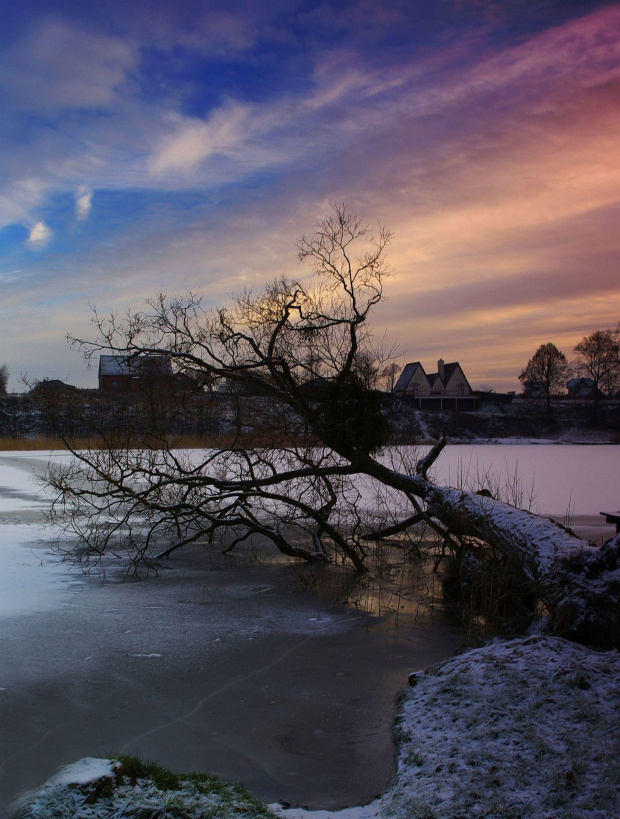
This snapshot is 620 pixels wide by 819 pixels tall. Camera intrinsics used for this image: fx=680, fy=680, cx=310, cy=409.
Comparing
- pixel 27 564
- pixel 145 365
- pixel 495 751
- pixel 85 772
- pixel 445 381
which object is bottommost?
pixel 27 564

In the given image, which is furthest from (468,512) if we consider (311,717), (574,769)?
(574,769)

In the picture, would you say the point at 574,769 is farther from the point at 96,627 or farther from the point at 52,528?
the point at 52,528

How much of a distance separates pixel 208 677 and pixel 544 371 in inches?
2696

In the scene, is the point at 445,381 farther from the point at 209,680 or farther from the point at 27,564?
the point at 209,680

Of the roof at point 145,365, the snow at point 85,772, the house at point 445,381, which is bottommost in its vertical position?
the snow at point 85,772

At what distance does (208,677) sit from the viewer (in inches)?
224

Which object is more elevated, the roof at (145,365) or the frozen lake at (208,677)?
the roof at (145,365)

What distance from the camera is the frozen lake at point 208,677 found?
4.19 m

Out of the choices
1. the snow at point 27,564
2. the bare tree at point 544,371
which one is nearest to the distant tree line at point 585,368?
the bare tree at point 544,371

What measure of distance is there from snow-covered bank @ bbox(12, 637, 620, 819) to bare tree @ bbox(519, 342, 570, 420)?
66.3 meters

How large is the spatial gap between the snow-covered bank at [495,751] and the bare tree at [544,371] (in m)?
66.3

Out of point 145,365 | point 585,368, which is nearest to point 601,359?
point 585,368

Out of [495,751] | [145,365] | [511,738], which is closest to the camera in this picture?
[495,751]

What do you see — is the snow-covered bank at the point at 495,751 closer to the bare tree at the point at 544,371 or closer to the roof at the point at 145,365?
the roof at the point at 145,365
